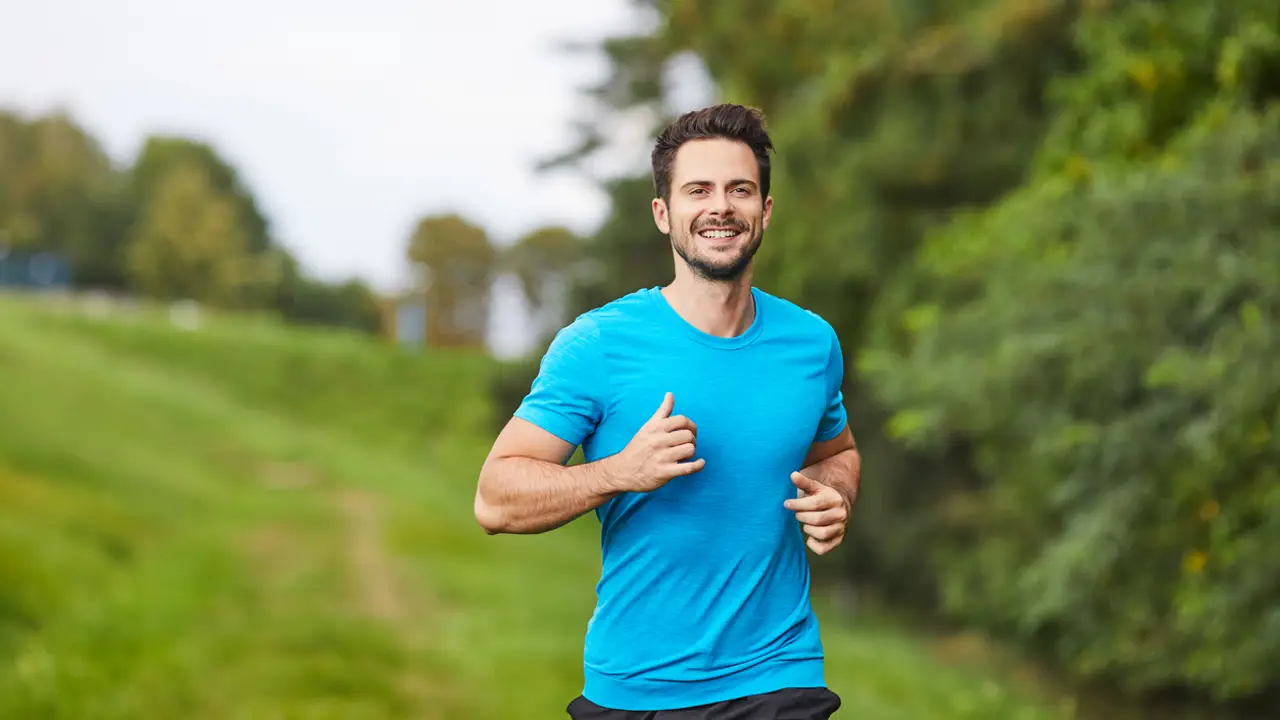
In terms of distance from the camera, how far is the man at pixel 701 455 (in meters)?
3.05

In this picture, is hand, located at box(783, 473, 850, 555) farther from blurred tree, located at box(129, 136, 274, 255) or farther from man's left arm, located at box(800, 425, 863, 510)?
blurred tree, located at box(129, 136, 274, 255)

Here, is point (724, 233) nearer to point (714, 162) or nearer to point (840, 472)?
point (714, 162)

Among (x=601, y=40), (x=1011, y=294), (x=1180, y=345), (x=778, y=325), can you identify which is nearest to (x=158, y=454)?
(x=601, y=40)

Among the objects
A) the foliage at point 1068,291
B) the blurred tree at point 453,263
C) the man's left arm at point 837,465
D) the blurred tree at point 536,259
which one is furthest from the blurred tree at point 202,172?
the man's left arm at point 837,465

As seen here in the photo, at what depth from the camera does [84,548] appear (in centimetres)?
1764

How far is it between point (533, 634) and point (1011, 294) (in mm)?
7609

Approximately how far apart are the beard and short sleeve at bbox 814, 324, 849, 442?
0.32 m

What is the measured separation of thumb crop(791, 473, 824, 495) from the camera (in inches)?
120

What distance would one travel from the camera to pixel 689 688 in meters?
3.09

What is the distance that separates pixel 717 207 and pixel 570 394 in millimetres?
555

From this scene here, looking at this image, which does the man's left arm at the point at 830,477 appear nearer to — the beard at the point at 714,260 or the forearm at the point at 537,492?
the beard at the point at 714,260

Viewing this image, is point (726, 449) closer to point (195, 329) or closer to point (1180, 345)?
point (1180, 345)

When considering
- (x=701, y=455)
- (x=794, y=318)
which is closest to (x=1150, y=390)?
(x=794, y=318)

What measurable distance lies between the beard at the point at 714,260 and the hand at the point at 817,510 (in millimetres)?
495
